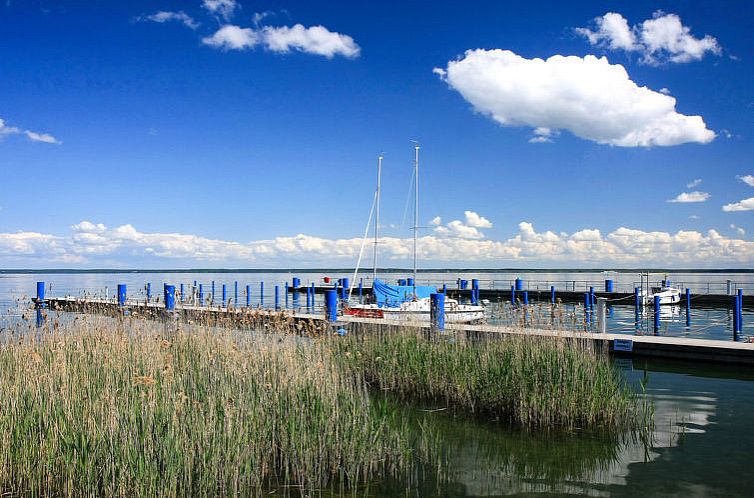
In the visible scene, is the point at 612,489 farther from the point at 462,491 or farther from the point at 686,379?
the point at 686,379

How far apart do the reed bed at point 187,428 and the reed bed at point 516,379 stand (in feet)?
8.61

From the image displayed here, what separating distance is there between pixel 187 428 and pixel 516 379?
5.23m

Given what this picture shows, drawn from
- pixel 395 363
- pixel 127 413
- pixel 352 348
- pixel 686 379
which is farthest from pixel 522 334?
pixel 127 413

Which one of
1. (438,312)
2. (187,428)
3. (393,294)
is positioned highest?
(438,312)

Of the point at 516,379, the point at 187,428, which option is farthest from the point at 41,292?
the point at 187,428

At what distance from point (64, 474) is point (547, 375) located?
635 cm

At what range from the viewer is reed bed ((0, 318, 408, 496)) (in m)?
5.28

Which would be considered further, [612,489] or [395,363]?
→ [395,363]

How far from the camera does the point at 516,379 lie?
9.03 meters

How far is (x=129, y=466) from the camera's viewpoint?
5.11 meters

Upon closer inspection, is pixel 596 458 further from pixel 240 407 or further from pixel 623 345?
pixel 623 345

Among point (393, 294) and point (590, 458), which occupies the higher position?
point (393, 294)

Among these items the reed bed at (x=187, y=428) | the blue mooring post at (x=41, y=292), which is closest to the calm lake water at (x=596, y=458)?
the reed bed at (x=187, y=428)

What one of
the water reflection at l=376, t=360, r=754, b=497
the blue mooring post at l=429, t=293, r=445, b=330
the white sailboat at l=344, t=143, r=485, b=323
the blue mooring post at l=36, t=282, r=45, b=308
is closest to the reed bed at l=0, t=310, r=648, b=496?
the water reflection at l=376, t=360, r=754, b=497
